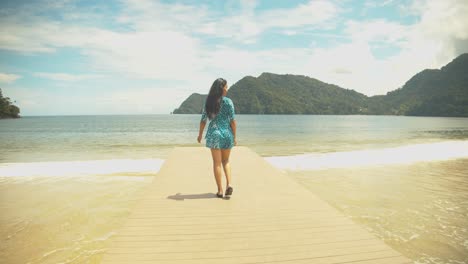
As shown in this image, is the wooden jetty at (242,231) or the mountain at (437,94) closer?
the wooden jetty at (242,231)

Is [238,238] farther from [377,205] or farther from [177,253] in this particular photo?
[377,205]

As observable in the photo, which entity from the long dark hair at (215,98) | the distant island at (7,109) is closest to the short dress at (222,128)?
the long dark hair at (215,98)

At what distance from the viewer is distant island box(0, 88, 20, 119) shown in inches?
4633

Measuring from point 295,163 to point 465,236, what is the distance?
963 centimetres

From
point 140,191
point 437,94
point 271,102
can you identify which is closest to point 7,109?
point 271,102

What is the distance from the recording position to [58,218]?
6820 mm

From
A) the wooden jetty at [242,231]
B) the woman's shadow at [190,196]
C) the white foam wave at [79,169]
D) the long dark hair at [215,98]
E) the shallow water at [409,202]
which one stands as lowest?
the white foam wave at [79,169]

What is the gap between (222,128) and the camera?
525cm

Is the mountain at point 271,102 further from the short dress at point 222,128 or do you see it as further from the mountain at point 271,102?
the short dress at point 222,128

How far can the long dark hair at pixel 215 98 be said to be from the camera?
507cm

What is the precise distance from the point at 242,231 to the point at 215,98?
7.93ft

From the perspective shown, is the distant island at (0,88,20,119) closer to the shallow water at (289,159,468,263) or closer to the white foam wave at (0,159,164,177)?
the white foam wave at (0,159,164,177)

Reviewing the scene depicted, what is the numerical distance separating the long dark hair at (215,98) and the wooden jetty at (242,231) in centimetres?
176

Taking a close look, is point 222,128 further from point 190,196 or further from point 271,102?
point 271,102
